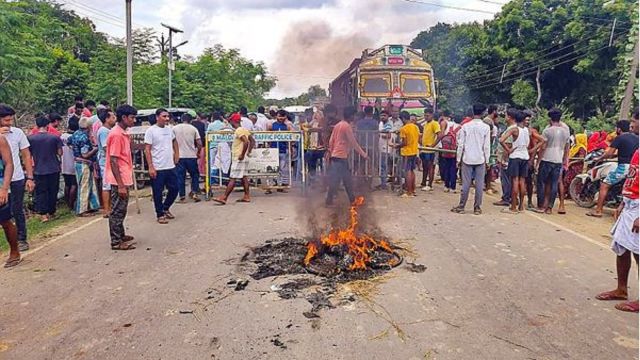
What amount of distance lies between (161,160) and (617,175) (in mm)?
7604

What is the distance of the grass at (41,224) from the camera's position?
731 centimetres

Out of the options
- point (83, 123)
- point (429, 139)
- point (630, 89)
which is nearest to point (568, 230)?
point (429, 139)

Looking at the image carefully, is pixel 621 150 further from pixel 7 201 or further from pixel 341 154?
pixel 7 201

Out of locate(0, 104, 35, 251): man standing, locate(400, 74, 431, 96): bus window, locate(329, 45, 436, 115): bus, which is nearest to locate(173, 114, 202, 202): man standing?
locate(0, 104, 35, 251): man standing

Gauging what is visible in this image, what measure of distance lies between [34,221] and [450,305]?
23.4 feet

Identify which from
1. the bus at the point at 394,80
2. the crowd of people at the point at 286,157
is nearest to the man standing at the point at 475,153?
the crowd of people at the point at 286,157

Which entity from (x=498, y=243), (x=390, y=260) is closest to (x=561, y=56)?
(x=498, y=243)

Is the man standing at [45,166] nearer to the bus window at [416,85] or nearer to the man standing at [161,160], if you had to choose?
the man standing at [161,160]

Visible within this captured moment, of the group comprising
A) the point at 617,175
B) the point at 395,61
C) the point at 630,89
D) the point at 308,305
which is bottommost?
the point at 308,305

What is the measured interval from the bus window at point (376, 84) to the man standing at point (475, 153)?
7068 mm

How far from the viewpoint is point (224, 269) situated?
5656mm

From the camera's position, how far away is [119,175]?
6.45m

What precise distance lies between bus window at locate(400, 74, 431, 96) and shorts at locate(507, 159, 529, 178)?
7484 millimetres

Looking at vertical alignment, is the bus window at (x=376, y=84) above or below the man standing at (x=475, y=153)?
above
